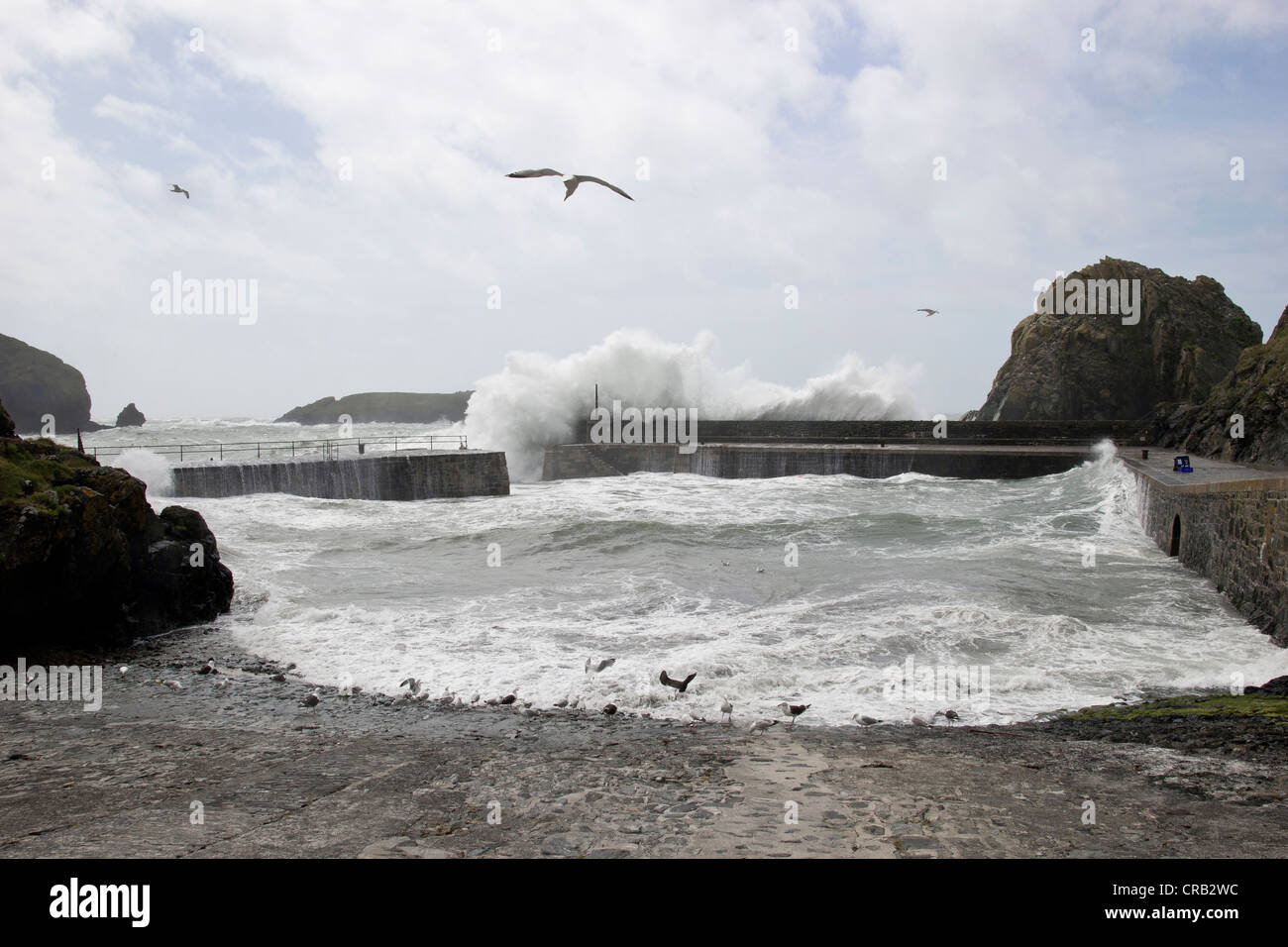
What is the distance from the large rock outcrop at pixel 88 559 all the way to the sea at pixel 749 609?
2.22 feet

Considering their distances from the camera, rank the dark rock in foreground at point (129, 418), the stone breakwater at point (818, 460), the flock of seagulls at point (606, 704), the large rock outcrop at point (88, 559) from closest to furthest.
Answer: the flock of seagulls at point (606, 704) < the large rock outcrop at point (88, 559) < the stone breakwater at point (818, 460) < the dark rock in foreground at point (129, 418)

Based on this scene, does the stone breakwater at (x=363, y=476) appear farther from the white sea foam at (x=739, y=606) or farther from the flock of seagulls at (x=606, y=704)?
the flock of seagulls at (x=606, y=704)

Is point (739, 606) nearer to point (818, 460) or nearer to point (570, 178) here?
point (570, 178)

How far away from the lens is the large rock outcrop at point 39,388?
75.1 metres

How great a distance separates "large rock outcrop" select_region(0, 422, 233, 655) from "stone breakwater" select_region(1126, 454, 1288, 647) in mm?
10360

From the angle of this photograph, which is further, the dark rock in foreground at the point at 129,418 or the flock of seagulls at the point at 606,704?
the dark rock in foreground at the point at 129,418

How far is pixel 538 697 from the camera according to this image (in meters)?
6.14

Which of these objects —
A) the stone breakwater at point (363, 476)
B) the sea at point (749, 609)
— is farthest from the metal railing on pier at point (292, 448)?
the sea at point (749, 609)

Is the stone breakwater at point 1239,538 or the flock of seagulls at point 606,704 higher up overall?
the stone breakwater at point 1239,538

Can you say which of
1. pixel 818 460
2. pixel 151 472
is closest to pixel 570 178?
pixel 151 472

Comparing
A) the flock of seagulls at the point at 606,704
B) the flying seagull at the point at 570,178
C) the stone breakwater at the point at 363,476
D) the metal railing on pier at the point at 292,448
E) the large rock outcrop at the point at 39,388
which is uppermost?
the large rock outcrop at the point at 39,388

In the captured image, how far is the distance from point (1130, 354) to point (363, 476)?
A: 36.8 meters

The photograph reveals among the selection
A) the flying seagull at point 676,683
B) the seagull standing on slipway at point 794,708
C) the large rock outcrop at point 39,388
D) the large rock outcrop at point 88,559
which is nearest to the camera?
the seagull standing on slipway at point 794,708

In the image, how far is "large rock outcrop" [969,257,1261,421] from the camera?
131 feet
